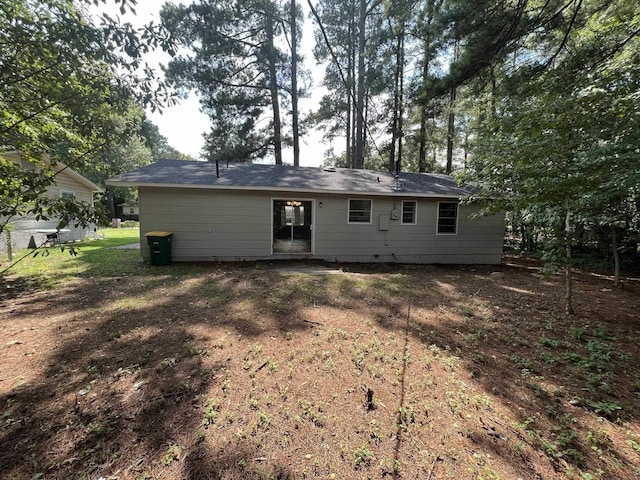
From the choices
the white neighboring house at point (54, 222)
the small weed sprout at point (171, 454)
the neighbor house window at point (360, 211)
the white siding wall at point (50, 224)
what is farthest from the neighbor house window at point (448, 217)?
the white siding wall at point (50, 224)

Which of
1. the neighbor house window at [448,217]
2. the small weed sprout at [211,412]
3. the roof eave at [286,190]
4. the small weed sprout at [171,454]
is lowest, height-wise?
the small weed sprout at [171,454]

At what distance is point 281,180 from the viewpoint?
8.64 meters

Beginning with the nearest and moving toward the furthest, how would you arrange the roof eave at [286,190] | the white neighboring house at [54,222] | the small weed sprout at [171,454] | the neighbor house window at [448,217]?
the small weed sprout at [171,454] → the roof eave at [286,190] → the white neighboring house at [54,222] → the neighbor house window at [448,217]

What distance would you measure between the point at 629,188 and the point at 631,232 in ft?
19.2

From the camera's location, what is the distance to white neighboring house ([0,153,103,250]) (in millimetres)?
9062

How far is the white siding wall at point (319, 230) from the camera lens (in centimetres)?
774

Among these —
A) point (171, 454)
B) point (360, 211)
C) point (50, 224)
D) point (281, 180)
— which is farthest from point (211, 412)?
point (50, 224)

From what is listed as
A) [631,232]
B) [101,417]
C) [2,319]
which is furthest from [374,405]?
[631,232]

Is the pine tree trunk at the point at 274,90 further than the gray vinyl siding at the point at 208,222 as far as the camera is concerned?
Yes

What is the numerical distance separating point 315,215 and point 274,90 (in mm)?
10141

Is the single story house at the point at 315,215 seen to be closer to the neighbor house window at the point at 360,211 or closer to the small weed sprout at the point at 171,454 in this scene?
the neighbor house window at the point at 360,211

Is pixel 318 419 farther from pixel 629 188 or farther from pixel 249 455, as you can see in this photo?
pixel 629 188

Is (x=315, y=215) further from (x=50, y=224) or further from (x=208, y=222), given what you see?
(x=50, y=224)

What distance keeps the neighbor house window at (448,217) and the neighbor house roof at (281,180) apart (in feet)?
1.52
